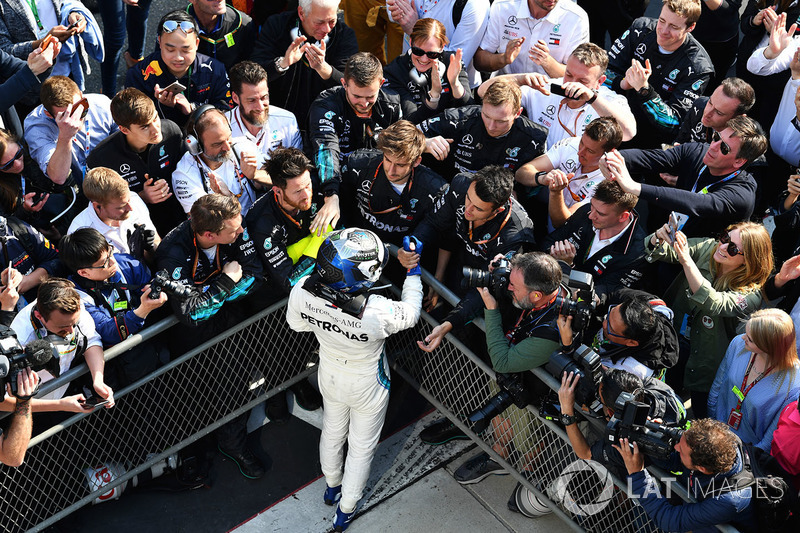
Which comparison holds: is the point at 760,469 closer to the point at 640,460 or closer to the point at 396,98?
the point at 640,460

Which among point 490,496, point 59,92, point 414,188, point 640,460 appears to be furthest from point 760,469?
point 59,92

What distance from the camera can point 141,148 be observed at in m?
5.83

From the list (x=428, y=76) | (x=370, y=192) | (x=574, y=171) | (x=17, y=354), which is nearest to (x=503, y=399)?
(x=370, y=192)

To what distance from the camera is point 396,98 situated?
6312 millimetres

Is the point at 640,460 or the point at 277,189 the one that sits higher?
the point at 277,189

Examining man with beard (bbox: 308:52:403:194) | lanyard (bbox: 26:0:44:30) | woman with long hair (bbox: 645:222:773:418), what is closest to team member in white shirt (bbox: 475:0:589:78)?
man with beard (bbox: 308:52:403:194)

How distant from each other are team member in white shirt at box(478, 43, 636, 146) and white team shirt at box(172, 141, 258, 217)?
194cm

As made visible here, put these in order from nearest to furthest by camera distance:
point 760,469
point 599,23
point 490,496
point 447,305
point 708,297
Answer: point 760,469
point 708,297
point 447,305
point 490,496
point 599,23

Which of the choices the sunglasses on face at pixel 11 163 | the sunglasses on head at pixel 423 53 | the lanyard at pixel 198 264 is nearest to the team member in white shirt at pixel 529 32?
the sunglasses on head at pixel 423 53

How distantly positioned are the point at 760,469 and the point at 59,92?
5072 mm

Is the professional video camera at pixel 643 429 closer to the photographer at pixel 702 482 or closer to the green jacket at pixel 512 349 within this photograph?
the photographer at pixel 702 482

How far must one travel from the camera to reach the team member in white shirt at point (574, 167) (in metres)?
5.60

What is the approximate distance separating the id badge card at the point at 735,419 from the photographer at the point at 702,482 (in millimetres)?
723

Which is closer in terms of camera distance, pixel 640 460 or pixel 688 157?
pixel 640 460
